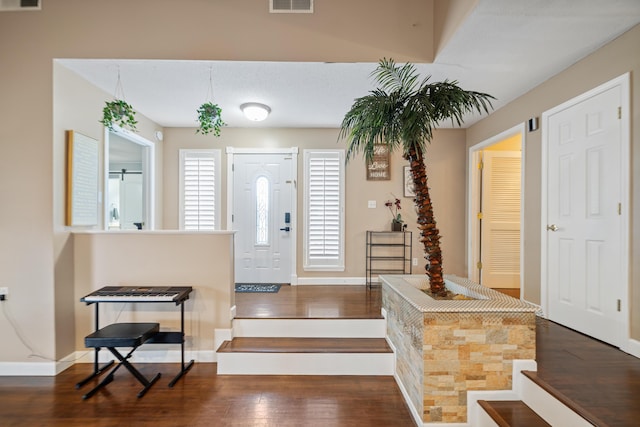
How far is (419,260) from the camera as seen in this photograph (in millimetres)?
4750

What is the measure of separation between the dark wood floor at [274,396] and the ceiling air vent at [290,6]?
10.8 ft

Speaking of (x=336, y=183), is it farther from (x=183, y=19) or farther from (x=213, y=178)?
(x=183, y=19)

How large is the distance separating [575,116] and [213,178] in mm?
4460

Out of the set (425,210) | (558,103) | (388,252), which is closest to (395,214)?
(388,252)

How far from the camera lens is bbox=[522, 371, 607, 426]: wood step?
1.55m

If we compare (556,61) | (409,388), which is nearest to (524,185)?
(556,61)

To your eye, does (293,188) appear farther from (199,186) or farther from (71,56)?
(71,56)

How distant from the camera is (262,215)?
15.6 feet

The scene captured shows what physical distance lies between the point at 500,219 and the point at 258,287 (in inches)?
145

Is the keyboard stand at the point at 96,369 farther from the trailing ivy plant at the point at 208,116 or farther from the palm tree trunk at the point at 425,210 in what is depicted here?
the palm tree trunk at the point at 425,210

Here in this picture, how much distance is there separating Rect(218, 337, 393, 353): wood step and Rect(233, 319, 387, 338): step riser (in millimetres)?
54

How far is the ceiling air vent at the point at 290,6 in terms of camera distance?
2.85 meters

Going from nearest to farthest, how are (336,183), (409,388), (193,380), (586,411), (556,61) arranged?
(586,411)
(409,388)
(193,380)
(556,61)
(336,183)

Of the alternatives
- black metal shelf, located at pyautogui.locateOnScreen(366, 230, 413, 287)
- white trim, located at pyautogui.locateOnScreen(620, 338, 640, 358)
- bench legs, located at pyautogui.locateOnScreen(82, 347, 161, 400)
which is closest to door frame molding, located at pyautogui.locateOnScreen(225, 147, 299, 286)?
black metal shelf, located at pyautogui.locateOnScreen(366, 230, 413, 287)
